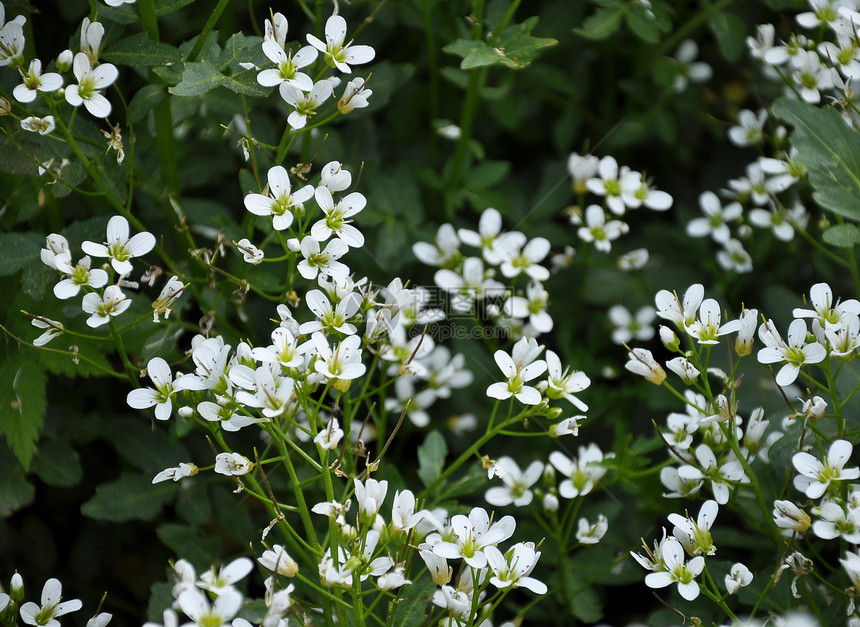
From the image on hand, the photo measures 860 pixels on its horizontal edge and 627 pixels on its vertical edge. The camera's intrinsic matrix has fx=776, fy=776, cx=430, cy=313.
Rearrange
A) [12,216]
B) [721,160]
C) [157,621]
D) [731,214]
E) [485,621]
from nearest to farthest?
[485,621]
[157,621]
[12,216]
[731,214]
[721,160]

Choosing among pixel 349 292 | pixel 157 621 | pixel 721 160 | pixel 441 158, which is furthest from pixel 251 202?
pixel 721 160

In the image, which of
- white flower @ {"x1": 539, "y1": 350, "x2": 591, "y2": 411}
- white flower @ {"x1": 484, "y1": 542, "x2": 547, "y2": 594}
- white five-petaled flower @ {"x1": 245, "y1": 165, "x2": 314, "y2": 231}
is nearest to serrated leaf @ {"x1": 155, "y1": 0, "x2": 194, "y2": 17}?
white five-petaled flower @ {"x1": 245, "y1": 165, "x2": 314, "y2": 231}

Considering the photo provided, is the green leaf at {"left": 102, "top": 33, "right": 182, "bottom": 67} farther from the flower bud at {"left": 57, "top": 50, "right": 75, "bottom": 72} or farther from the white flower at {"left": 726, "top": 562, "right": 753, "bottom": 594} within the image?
→ the white flower at {"left": 726, "top": 562, "right": 753, "bottom": 594}

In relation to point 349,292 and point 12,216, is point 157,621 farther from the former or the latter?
point 12,216

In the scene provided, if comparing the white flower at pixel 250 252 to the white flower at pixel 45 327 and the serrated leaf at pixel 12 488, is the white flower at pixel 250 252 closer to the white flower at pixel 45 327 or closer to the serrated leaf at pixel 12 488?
the white flower at pixel 45 327

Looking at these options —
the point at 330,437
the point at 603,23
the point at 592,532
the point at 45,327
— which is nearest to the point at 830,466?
the point at 592,532

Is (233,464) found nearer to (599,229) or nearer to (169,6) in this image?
(169,6)
